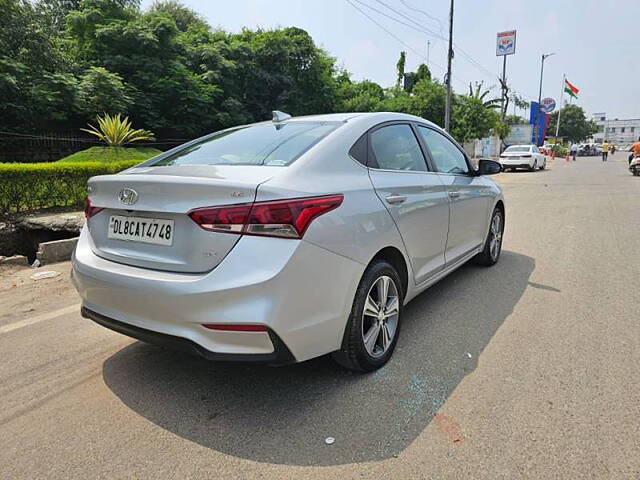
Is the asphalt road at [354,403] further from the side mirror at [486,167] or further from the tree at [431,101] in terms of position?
the tree at [431,101]

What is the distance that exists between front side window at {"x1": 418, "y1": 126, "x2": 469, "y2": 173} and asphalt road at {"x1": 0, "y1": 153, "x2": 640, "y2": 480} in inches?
47.4

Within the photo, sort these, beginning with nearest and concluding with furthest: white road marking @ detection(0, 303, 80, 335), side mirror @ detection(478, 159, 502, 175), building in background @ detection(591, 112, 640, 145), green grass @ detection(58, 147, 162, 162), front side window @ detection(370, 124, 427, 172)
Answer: front side window @ detection(370, 124, 427, 172), white road marking @ detection(0, 303, 80, 335), side mirror @ detection(478, 159, 502, 175), green grass @ detection(58, 147, 162, 162), building in background @ detection(591, 112, 640, 145)

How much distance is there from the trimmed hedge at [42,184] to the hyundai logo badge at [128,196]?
5227 millimetres

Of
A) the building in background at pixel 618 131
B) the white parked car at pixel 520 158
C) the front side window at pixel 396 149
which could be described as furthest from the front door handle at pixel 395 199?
the building in background at pixel 618 131

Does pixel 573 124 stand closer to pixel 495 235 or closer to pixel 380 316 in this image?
pixel 495 235

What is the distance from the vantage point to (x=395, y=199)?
2930 mm

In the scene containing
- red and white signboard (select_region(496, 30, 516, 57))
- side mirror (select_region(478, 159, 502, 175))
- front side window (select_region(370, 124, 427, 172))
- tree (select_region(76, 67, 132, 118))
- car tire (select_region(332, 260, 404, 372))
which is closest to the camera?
car tire (select_region(332, 260, 404, 372))

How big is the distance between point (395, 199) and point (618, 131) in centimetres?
16656

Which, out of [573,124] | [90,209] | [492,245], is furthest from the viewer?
[573,124]

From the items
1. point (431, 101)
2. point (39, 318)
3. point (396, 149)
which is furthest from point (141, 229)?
point (431, 101)

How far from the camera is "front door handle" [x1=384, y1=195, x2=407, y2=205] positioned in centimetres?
287

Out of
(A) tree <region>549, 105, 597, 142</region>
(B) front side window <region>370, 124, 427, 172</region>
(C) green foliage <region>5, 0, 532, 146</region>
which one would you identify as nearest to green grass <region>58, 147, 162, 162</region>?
(C) green foliage <region>5, 0, 532, 146</region>

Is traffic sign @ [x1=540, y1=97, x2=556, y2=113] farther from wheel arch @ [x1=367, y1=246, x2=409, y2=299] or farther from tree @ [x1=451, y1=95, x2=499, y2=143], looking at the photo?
wheel arch @ [x1=367, y1=246, x2=409, y2=299]

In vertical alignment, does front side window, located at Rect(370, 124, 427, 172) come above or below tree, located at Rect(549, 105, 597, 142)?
below
